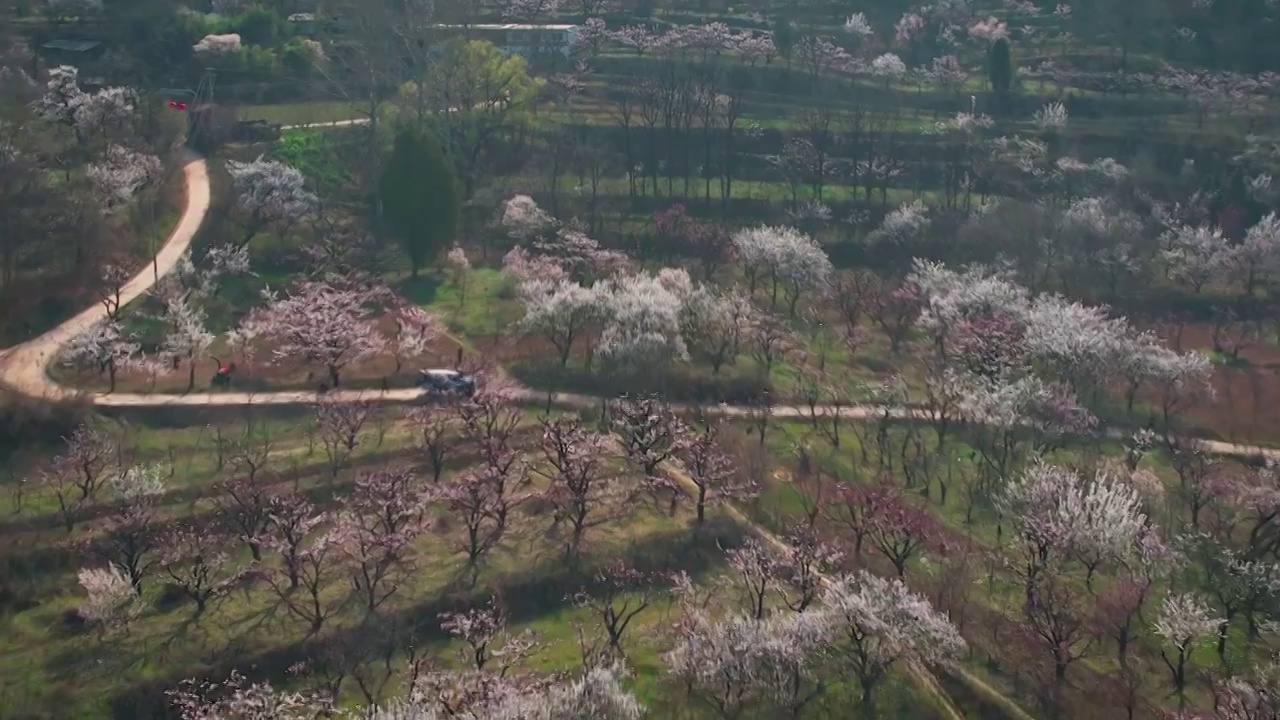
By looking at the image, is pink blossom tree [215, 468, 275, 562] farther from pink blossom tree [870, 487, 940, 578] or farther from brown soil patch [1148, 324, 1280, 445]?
brown soil patch [1148, 324, 1280, 445]

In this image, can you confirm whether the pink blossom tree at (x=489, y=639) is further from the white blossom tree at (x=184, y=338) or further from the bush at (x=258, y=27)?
the bush at (x=258, y=27)

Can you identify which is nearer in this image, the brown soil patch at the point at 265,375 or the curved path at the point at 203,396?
the curved path at the point at 203,396

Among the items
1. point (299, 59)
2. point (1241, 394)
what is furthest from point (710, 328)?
point (299, 59)

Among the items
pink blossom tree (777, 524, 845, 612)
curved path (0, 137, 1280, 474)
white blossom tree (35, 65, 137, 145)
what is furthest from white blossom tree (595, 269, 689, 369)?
white blossom tree (35, 65, 137, 145)

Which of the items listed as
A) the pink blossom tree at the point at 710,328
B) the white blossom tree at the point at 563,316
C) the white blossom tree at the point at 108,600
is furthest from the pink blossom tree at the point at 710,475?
the white blossom tree at the point at 108,600

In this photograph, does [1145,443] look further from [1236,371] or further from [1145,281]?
[1145,281]

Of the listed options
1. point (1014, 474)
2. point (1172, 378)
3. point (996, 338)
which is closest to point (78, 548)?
point (1014, 474)

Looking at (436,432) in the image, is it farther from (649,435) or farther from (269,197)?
(269,197)
